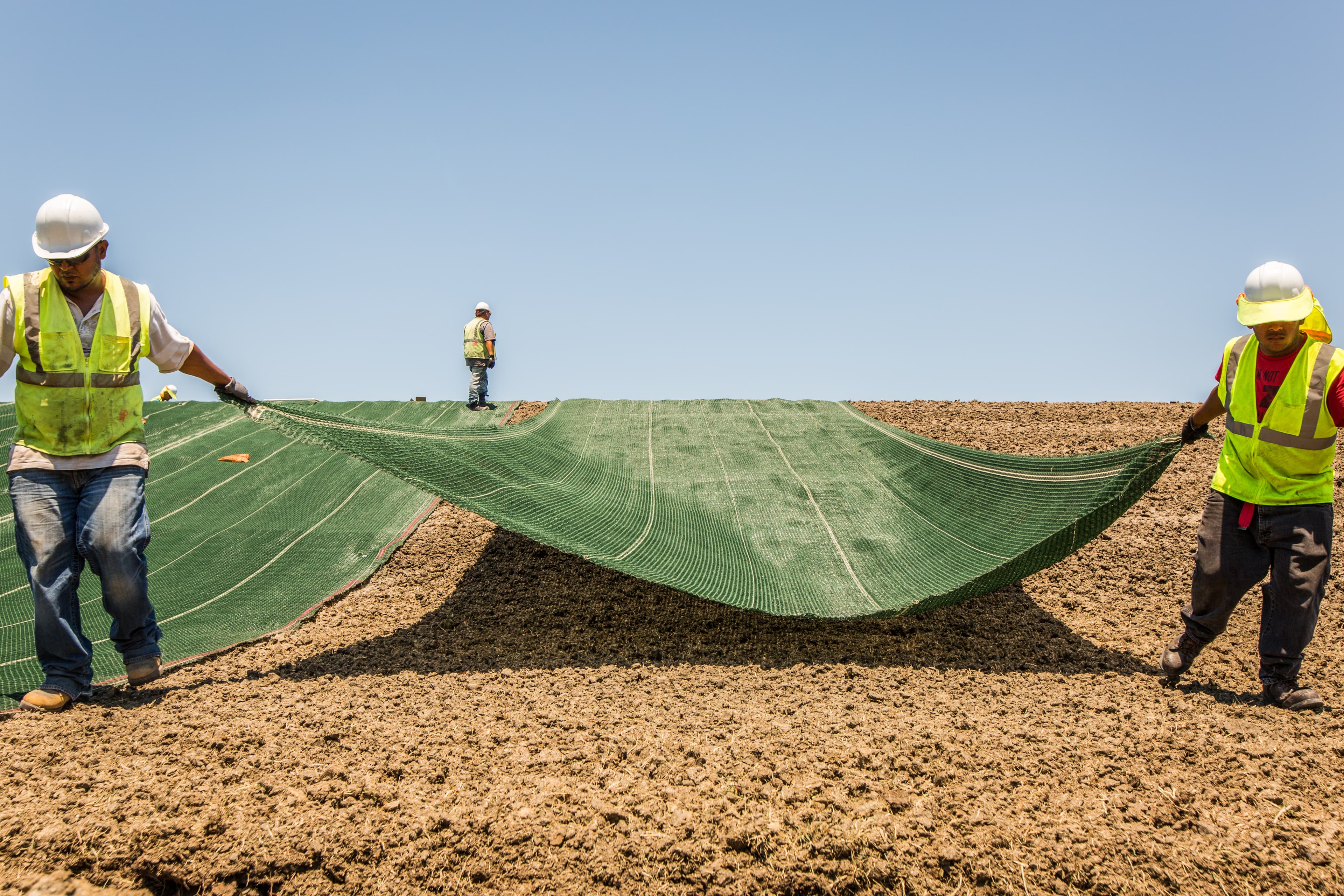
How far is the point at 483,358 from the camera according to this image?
25.4 ft

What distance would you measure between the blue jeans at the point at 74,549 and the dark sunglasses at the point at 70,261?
59cm

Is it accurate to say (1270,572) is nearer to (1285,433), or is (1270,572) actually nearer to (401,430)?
(1285,433)

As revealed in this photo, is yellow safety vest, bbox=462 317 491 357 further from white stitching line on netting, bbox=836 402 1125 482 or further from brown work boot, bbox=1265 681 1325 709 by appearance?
brown work boot, bbox=1265 681 1325 709

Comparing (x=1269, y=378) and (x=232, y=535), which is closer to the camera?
A: (x=1269, y=378)

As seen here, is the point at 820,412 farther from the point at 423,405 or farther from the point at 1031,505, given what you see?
the point at 423,405

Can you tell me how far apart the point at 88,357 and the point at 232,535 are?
222 centimetres

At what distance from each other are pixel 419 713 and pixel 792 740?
3.45 ft

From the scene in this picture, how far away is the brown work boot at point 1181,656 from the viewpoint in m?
2.75

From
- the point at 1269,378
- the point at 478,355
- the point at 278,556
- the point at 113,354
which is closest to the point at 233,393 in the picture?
the point at 113,354

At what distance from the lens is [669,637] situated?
327cm

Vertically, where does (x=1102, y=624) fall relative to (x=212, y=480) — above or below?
below

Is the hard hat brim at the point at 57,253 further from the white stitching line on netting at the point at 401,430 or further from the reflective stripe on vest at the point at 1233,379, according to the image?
the reflective stripe on vest at the point at 1233,379

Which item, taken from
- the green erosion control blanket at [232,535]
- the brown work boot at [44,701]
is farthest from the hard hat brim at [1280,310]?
the brown work boot at [44,701]

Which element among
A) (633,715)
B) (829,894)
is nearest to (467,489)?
(633,715)
